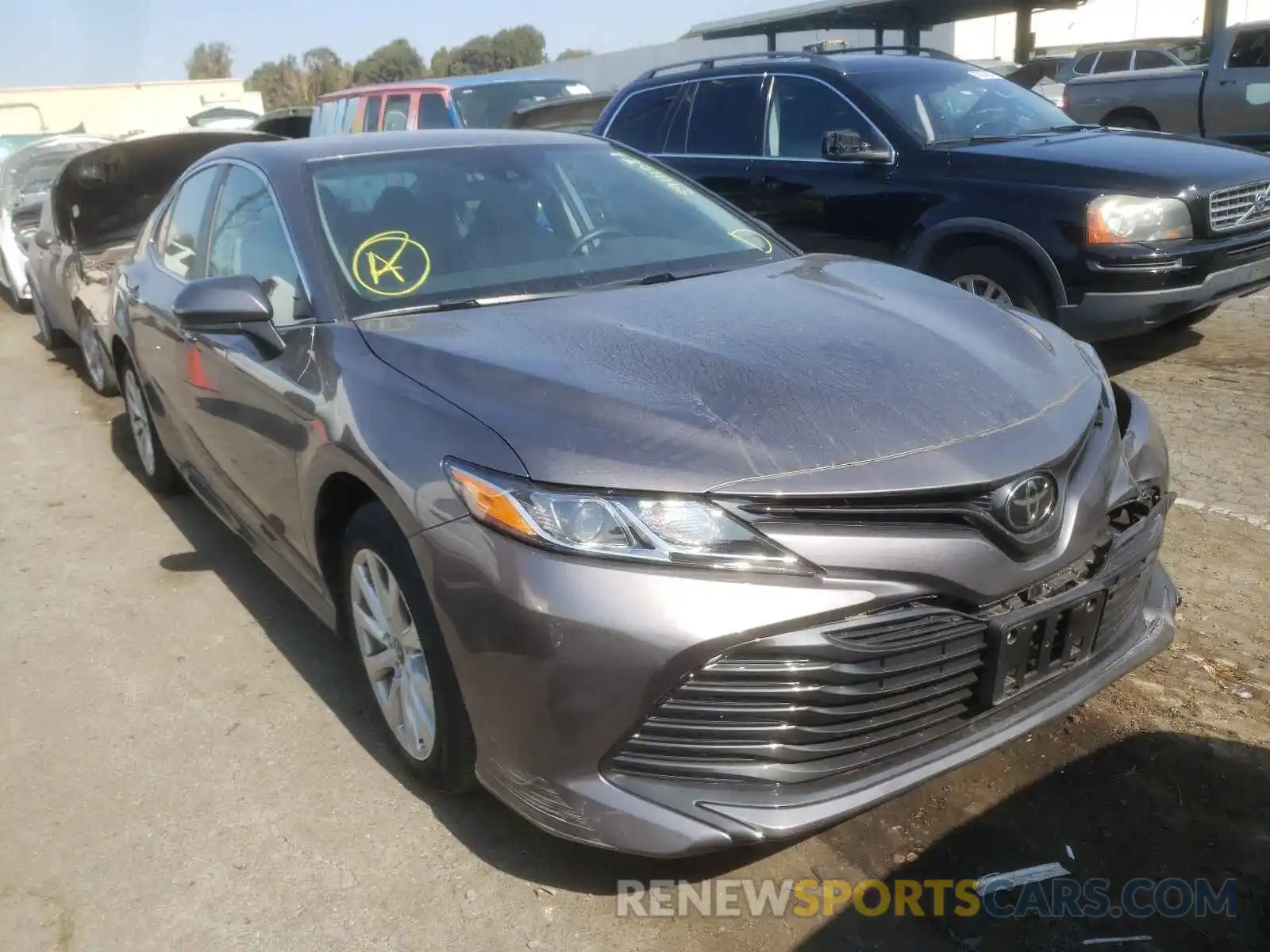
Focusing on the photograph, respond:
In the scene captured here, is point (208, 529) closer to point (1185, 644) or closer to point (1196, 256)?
point (1185, 644)

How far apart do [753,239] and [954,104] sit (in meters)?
3.30

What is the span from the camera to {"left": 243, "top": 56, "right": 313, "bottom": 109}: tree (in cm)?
5259

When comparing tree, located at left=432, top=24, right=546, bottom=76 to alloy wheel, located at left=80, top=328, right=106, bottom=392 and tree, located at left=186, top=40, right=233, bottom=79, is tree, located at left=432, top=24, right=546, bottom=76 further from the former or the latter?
alloy wheel, located at left=80, top=328, right=106, bottom=392

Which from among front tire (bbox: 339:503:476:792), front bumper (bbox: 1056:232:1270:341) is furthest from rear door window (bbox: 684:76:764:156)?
front tire (bbox: 339:503:476:792)

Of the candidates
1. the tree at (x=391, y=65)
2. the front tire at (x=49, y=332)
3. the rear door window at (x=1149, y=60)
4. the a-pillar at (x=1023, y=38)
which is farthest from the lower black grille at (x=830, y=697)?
the tree at (x=391, y=65)

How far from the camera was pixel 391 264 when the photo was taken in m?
3.27

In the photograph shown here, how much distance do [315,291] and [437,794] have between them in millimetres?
1414

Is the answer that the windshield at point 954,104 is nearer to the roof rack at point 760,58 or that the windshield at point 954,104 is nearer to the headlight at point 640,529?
the roof rack at point 760,58

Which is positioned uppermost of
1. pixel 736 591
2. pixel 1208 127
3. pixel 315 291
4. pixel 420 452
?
pixel 315 291

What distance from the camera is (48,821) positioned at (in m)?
2.95

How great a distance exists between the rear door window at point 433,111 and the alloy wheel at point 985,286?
6243mm

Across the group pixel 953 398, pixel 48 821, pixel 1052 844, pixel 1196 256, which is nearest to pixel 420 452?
pixel 953 398

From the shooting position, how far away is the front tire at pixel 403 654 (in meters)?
2.52

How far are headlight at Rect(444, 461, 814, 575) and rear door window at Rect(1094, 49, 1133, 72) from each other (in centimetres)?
2114
